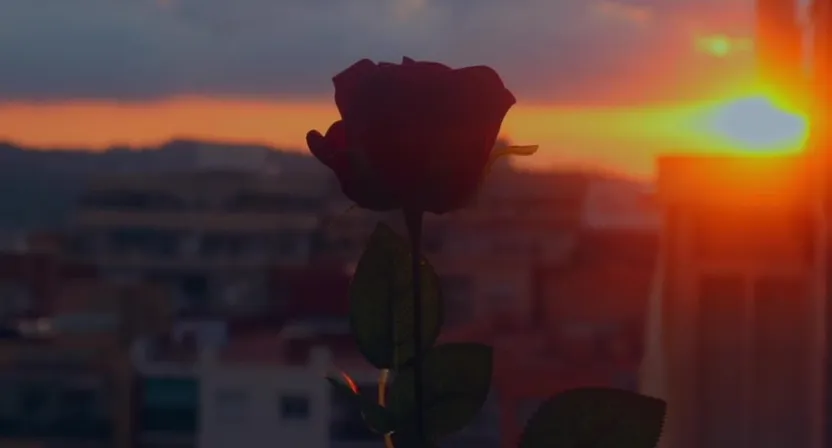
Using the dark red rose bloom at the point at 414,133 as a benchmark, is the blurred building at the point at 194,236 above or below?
above

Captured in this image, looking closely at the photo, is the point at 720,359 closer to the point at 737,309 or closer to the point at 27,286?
the point at 737,309

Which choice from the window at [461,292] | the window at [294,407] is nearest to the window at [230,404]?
the window at [294,407]

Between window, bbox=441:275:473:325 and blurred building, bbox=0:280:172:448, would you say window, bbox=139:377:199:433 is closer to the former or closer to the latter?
blurred building, bbox=0:280:172:448

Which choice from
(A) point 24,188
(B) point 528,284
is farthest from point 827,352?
(B) point 528,284

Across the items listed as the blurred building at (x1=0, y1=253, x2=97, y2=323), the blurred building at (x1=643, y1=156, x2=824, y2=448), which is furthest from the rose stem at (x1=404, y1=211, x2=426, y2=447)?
the blurred building at (x1=0, y1=253, x2=97, y2=323)

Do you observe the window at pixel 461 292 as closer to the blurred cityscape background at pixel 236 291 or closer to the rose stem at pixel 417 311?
the blurred cityscape background at pixel 236 291

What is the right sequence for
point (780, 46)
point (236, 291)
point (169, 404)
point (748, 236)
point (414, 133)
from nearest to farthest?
point (414, 133) → point (780, 46) → point (748, 236) → point (169, 404) → point (236, 291)

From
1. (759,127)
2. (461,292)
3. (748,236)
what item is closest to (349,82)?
(759,127)
